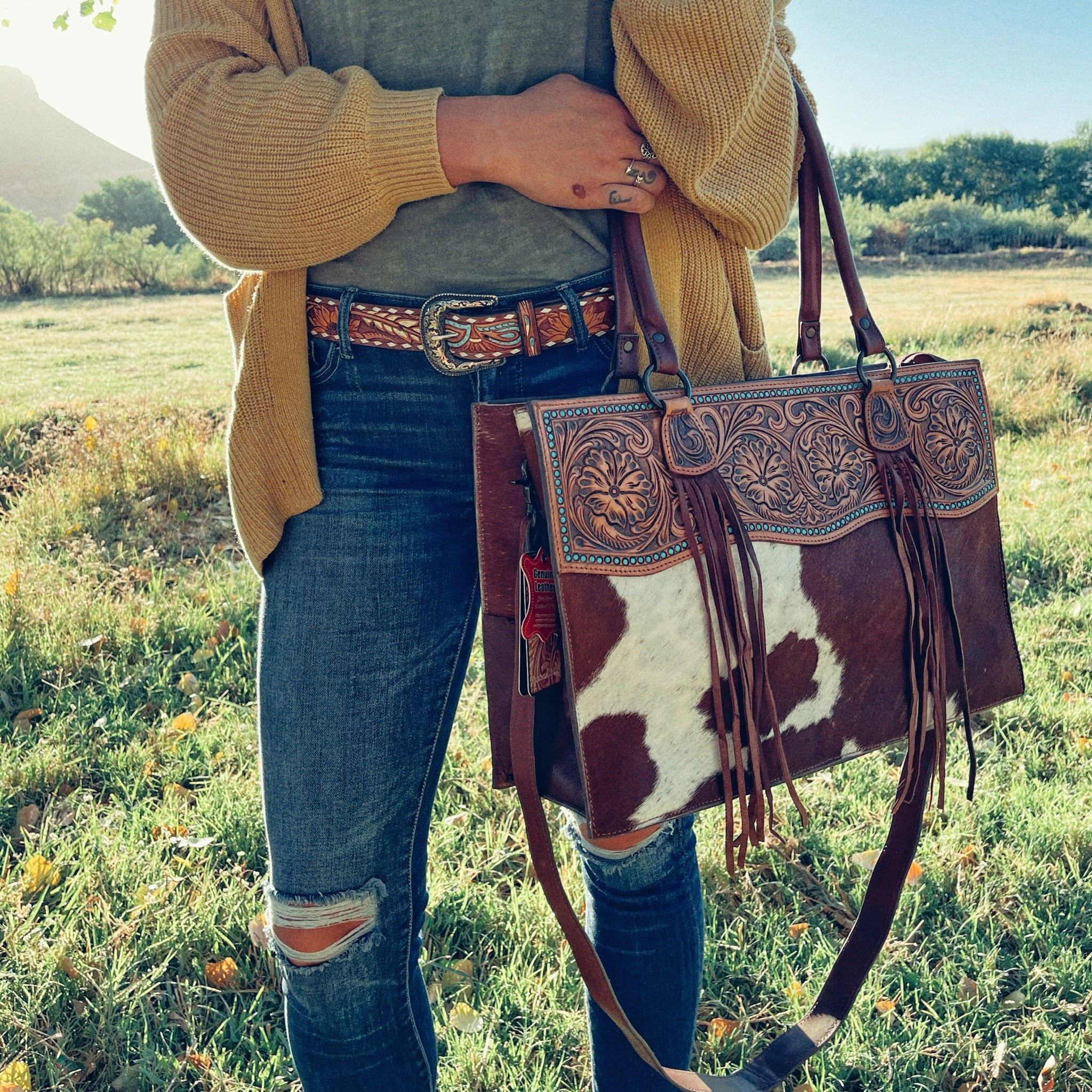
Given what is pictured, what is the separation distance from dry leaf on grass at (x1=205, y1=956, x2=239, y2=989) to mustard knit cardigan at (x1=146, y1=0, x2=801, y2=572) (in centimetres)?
117

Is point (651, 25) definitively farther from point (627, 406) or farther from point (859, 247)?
point (859, 247)

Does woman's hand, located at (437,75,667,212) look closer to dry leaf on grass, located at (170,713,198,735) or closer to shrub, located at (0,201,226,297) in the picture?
dry leaf on grass, located at (170,713,198,735)

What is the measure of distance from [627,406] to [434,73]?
493 mm

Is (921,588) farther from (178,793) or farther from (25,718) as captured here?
(25,718)

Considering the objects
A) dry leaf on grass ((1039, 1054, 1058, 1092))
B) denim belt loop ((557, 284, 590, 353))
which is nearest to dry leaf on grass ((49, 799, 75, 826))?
denim belt loop ((557, 284, 590, 353))

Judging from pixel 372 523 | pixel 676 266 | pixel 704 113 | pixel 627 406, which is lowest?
pixel 372 523

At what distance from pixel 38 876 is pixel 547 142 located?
6.55 feet

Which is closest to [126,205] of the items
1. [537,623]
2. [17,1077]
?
[17,1077]

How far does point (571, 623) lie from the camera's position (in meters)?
1.03

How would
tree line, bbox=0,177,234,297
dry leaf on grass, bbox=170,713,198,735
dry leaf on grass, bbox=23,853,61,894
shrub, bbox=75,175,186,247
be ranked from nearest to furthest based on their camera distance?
1. dry leaf on grass, bbox=23,853,61,894
2. dry leaf on grass, bbox=170,713,198,735
3. tree line, bbox=0,177,234,297
4. shrub, bbox=75,175,186,247

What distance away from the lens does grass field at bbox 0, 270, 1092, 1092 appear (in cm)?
179

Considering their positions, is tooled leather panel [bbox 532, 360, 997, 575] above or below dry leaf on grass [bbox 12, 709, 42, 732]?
above

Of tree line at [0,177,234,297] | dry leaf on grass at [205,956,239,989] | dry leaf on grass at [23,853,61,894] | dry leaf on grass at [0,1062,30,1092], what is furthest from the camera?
tree line at [0,177,234,297]

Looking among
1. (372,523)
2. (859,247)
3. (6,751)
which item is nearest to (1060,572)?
(372,523)
